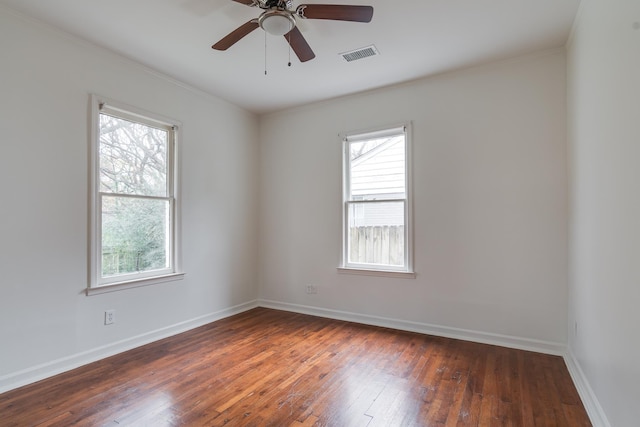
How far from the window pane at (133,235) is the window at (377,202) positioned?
2.14 metres

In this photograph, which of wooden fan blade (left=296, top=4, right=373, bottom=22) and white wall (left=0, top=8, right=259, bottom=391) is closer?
wooden fan blade (left=296, top=4, right=373, bottom=22)

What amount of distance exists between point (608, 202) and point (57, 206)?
12.8 feet

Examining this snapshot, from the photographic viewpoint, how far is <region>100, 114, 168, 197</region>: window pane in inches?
124

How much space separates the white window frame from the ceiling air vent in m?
0.95

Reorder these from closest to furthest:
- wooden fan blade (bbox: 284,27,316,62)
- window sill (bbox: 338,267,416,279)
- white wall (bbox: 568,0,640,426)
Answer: white wall (bbox: 568,0,640,426) → wooden fan blade (bbox: 284,27,316,62) → window sill (bbox: 338,267,416,279)

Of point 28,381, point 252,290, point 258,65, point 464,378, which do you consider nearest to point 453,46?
point 258,65

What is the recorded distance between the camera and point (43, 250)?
2672 mm

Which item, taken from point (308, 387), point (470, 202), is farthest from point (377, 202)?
point (308, 387)

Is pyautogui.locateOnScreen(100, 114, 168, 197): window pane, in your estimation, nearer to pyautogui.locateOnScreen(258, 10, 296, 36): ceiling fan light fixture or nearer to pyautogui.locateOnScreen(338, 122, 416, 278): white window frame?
pyautogui.locateOnScreen(258, 10, 296, 36): ceiling fan light fixture

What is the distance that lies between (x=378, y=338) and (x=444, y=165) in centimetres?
198

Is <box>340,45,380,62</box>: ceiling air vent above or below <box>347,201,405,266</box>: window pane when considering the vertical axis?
above

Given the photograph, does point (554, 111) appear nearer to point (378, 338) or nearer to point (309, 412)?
point (378, 338)

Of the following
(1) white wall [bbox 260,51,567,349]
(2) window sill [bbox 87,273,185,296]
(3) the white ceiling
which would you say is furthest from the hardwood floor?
(3) the white ceiling

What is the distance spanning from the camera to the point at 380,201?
403 centimetres
